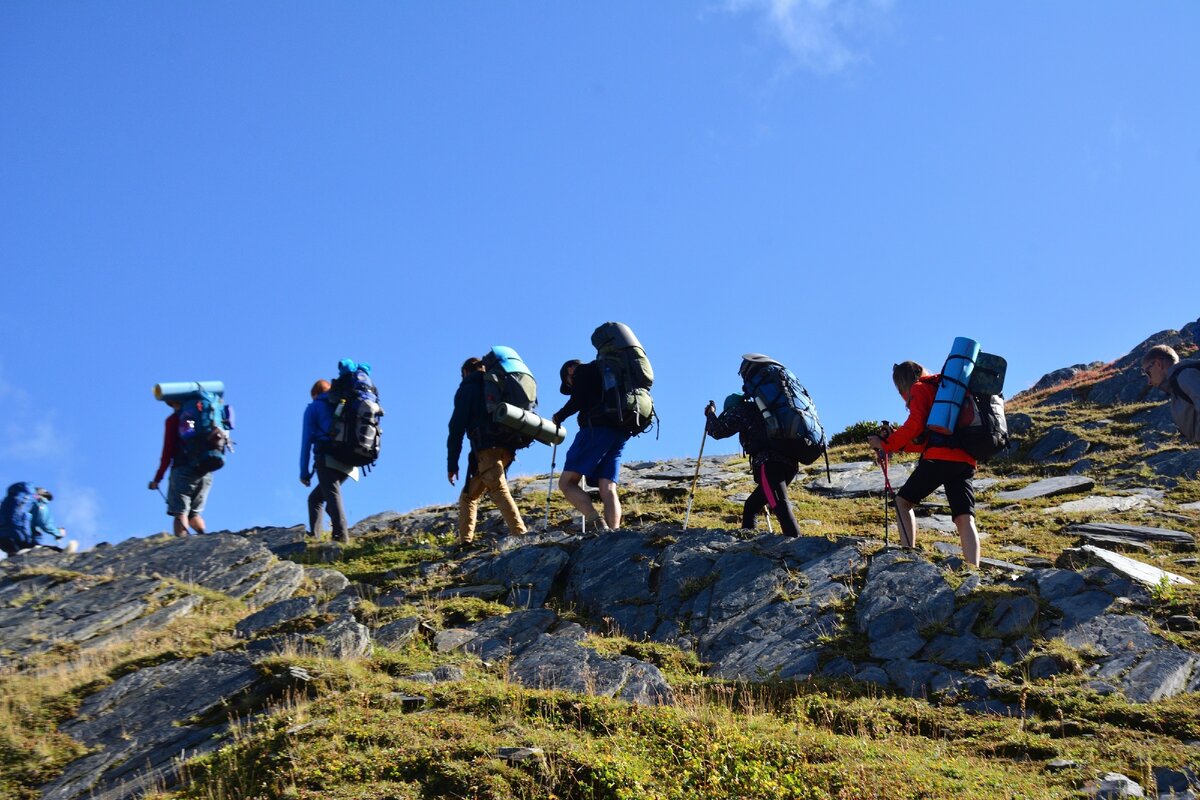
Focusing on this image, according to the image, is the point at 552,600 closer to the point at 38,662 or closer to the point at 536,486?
the point at 38,662

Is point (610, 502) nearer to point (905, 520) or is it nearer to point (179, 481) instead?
A: point (905, 520)

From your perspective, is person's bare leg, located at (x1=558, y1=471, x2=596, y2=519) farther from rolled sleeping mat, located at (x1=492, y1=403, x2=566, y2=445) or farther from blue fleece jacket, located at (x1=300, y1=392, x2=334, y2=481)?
blue fleece jacket, located at (x1=300, y1=392, x2=334, y2=481)

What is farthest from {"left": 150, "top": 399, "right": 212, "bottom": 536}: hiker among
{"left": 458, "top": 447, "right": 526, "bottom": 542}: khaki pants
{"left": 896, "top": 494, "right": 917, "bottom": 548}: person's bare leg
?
{"left": 896, "top": 494, "right": 917, "bottom": 548}: person's bare leg

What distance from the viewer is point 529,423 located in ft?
45.5

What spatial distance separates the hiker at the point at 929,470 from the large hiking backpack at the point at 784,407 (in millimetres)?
879

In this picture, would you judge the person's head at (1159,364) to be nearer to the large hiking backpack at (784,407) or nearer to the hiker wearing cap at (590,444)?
the large hiking backpack at (784,407)

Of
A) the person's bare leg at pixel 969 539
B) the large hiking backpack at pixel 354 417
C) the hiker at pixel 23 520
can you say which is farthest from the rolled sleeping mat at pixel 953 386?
the hiker at pixel 23 520

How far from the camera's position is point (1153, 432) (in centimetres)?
2234

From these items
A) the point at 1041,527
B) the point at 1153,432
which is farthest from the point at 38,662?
the point at 1153,432

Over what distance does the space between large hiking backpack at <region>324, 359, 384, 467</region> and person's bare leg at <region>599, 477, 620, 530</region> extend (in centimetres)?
435

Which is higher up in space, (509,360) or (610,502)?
(509,360)

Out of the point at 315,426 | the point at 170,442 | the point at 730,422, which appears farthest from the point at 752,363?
the point at 170,442

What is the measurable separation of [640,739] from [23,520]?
50.4 feet

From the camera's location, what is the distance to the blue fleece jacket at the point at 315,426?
15703mm
